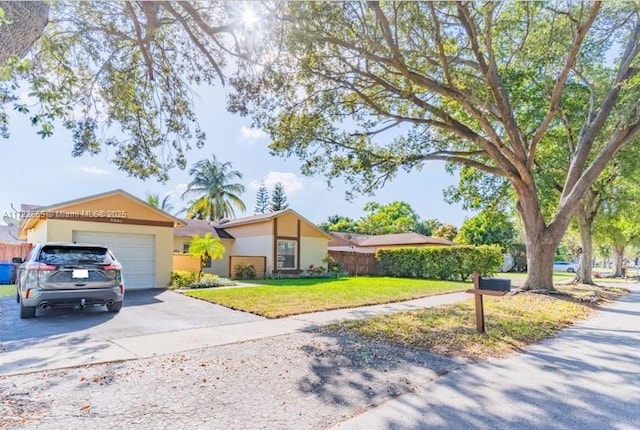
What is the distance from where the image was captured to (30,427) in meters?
3.11

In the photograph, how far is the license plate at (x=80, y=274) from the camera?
25.4 ft

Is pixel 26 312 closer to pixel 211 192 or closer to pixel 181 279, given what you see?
pixel 181 279

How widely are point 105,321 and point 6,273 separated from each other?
39.3 ft

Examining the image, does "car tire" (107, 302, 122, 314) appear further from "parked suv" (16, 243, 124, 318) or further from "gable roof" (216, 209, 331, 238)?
"gable roof" (216, 209, 331, 238)

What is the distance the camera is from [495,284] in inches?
265

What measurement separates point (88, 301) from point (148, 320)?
4.30ft

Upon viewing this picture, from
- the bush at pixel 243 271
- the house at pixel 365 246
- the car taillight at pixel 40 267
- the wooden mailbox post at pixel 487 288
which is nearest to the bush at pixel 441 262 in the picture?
the house at pixel 365 246

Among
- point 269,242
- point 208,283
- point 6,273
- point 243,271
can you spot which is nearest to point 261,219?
point 269,242

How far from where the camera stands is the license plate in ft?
25.4

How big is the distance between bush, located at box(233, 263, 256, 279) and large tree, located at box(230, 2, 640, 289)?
9380 mm

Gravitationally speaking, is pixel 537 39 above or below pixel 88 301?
above

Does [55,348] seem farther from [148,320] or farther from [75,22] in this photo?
[75,22]

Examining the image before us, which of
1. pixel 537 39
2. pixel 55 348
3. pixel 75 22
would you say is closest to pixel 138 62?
pixel 75 22

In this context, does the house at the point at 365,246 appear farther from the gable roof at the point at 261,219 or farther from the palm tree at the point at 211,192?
the palm tree at the point at 211,192
